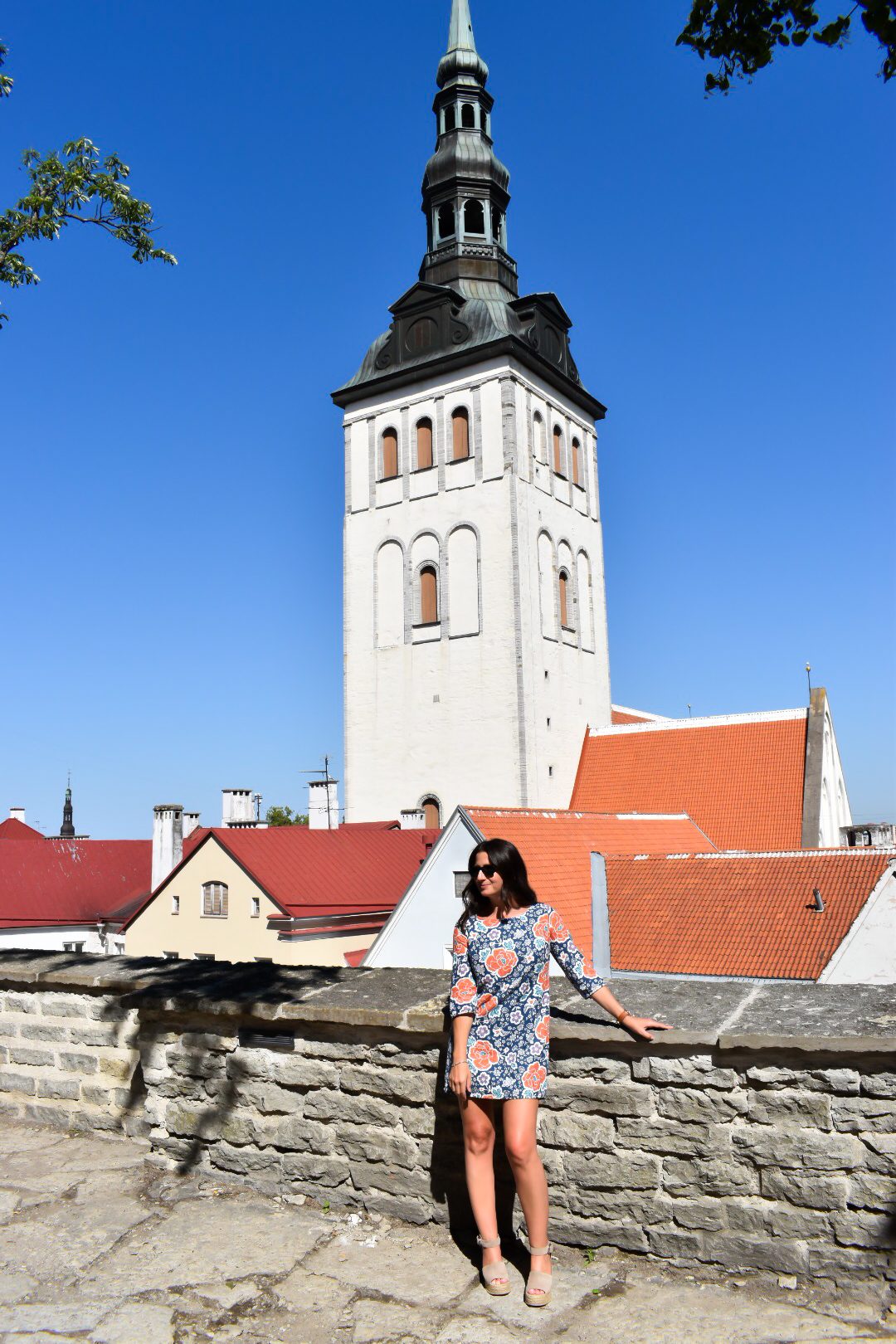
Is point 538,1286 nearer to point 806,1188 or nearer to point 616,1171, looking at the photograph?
point 616,1171

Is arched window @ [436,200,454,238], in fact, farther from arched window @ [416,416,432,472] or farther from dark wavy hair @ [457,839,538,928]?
dark wavy hair @ [457,839,538,928]

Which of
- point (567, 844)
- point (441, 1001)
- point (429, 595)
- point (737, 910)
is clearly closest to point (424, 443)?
point (429, 595)

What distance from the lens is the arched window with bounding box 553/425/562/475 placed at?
30.8 metres

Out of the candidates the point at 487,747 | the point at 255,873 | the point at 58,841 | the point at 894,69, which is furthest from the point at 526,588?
the point at 894,69

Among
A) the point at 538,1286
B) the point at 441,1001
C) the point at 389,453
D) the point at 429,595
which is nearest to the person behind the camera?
the point at 538,1286

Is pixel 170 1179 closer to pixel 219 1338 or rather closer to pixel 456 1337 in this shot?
pixel 219 1338

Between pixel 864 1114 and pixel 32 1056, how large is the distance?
3.86 meters

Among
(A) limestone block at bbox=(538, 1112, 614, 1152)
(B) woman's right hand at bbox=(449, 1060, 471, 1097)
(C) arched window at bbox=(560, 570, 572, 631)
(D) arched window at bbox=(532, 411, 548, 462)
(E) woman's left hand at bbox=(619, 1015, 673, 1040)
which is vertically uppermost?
(D) arched window at bbox=(532, 411, 548, 462)

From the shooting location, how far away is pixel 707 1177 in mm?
3469

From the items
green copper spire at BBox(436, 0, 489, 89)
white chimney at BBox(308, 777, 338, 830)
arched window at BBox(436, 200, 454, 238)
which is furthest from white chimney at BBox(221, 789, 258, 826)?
green copper spire at BBox(436, 0, 489, 89)

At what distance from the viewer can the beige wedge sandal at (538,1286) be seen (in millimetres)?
3238

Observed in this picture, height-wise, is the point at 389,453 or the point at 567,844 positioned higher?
the point at 389,453

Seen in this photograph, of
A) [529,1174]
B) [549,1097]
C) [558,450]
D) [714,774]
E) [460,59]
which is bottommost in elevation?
[529,1174]

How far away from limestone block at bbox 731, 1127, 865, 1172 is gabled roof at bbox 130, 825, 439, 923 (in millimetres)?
21273
